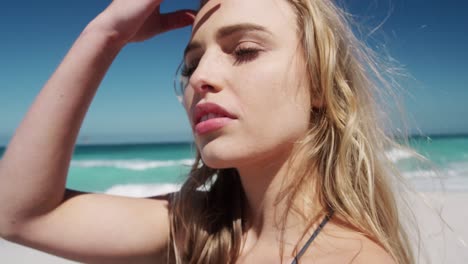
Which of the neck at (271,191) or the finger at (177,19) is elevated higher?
the finger at (177,19)

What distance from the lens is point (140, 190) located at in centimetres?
1277

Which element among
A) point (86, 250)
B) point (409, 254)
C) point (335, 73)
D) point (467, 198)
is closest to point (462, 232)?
point (467, 198)

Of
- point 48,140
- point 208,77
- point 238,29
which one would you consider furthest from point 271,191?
point 48,140

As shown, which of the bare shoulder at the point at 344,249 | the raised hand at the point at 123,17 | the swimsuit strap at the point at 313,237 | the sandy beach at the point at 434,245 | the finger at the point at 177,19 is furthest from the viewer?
the sandy beach at the point at 434,245

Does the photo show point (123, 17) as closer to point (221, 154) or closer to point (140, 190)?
point (221, 154)

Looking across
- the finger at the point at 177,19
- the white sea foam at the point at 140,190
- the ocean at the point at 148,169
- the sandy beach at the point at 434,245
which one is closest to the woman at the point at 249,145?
the finger at the point at 177,19

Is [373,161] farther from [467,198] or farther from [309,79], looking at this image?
[467,198]

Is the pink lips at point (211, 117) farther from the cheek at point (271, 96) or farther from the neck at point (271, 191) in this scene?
the neck at point (271, 191)

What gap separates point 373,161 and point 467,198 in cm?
704

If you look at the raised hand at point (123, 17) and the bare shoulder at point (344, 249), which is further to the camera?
the raised hand at point (123, 17)

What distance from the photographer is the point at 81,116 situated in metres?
1.63

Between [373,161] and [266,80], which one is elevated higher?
[266,80]

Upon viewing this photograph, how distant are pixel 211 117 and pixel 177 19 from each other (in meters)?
0.77

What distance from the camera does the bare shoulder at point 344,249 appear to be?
4.19 feet
